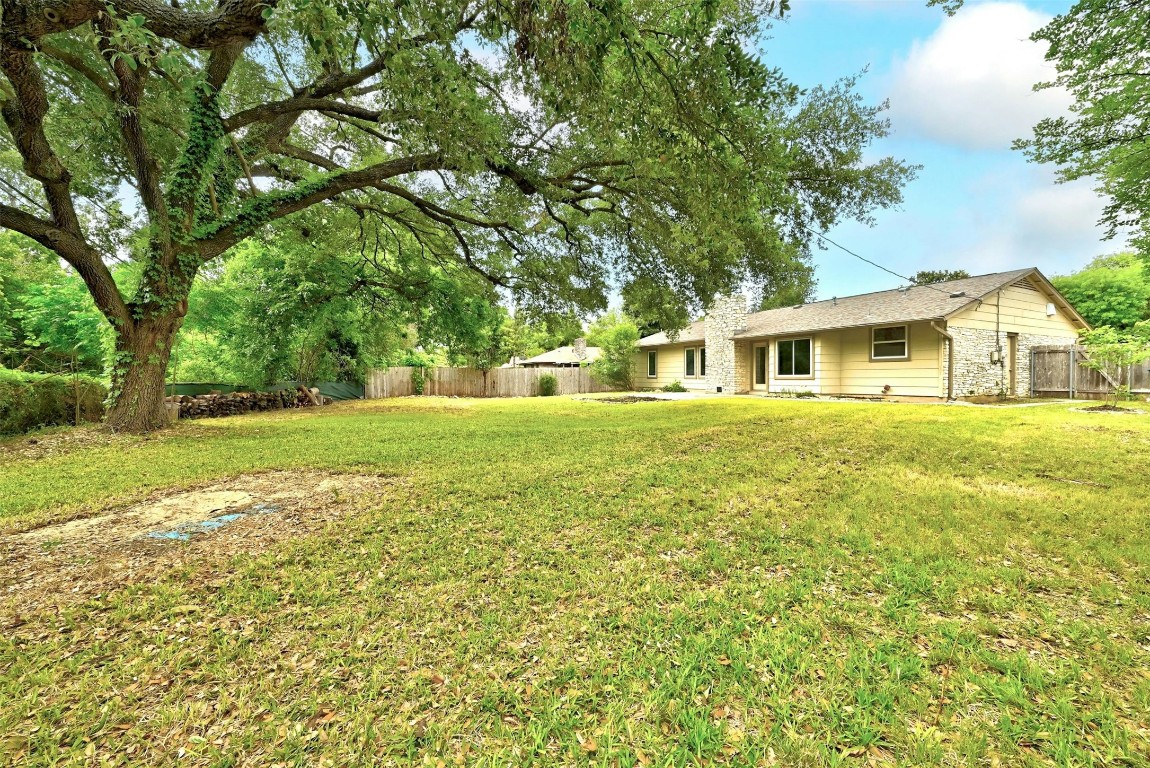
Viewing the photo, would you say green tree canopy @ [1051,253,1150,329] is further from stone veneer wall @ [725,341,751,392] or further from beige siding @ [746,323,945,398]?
stone veneer wall @ [725,341,751,392]

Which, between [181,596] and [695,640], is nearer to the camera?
[695,640]

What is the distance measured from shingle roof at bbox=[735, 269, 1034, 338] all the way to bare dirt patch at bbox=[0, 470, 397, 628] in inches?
585

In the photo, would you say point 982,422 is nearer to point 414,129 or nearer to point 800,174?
point 800,174

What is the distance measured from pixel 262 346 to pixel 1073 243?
3899 cm

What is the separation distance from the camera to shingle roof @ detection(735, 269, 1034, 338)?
42.8ft

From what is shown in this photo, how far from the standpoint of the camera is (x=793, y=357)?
1681cm

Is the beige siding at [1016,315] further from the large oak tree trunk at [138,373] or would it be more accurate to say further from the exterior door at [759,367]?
the large oak tree trunk at [138,373]

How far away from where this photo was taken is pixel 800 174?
286 inches

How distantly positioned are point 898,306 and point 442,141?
606 inches

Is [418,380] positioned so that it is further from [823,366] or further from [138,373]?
[823,366]

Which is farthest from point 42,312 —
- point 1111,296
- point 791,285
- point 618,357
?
point 1111,296

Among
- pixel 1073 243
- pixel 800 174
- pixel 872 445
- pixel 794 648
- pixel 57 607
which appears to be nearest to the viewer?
pixel 794 648

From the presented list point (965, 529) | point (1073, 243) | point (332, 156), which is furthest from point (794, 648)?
point (1073, 243)

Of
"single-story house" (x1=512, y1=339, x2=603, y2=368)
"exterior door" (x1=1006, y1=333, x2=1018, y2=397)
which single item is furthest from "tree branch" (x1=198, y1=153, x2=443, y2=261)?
"single-story house" (x1=512, y1=339, x2=603, y2=368)
